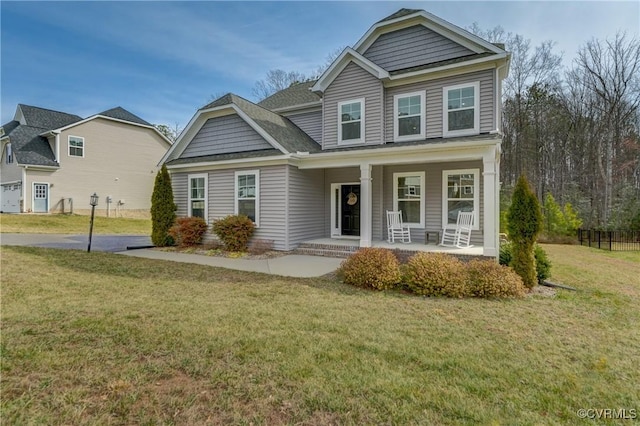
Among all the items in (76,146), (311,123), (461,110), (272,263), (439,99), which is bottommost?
(272,263)

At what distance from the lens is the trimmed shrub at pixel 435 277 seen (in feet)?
20.4

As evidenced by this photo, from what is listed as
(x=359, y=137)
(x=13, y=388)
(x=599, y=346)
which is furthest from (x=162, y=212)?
(x=599, y=346)

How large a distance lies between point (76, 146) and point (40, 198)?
172 inches

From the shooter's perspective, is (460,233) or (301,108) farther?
(301,108)

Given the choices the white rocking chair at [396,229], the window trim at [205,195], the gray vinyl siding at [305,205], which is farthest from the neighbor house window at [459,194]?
the window trim at [205,195]

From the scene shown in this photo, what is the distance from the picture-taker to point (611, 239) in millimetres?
16766

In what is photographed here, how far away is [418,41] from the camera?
11.1m

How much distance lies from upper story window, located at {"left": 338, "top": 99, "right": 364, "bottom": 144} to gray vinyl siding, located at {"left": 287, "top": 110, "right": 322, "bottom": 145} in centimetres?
186

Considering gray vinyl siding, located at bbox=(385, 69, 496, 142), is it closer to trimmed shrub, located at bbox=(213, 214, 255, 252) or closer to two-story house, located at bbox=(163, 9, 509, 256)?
two-story house, located at bbox=(163, 9, 509, 256)

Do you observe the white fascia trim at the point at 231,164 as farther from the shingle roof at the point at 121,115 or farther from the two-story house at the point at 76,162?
the shingle roof at the point at 121,115

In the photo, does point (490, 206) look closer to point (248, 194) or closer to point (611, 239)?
point (248, 194)

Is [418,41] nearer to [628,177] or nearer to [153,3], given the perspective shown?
[153,3]

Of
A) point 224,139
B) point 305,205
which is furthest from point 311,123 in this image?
point 305,205

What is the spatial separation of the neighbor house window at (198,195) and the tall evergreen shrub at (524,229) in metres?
10.4
